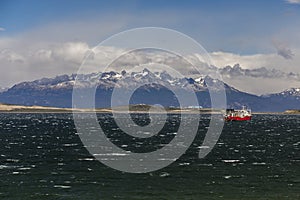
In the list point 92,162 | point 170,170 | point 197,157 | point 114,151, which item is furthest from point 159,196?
point 114,151

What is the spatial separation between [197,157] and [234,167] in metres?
14.0

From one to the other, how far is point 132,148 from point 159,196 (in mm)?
51448

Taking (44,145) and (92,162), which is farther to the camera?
(44,145)

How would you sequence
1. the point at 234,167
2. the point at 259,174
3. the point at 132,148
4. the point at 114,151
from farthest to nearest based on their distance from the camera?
1. the point at 132,148
2. the point at 114,151
3. the point at 234,167
4. the point at 259,174

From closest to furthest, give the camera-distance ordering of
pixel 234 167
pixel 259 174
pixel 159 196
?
pixel 159 196, pixel 259 174, pixel 234 167

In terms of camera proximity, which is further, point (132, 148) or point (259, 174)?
point (132, 148)

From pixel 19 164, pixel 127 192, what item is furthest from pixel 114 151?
pixel 127 192

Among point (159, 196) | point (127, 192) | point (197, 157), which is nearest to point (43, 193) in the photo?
point (127, 192)

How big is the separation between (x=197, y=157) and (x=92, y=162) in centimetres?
Answer: 2154

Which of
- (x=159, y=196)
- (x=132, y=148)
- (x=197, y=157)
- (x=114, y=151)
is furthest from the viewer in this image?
(x=132, y=148)

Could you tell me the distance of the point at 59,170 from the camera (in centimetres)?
7069

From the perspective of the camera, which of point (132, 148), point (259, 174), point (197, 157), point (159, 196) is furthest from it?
point (132, 148)

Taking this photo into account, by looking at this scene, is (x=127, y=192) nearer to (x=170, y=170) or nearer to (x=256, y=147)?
(x=170, y=170)

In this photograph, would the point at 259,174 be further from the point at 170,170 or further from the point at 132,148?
the point at 132,148
